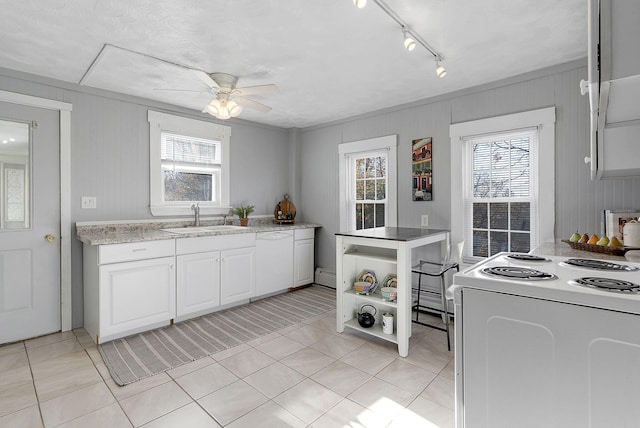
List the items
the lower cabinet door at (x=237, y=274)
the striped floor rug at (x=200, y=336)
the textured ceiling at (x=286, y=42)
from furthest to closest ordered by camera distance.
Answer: the lower cabinet door at (x=237, y=274)
the striped floor rug at (x=200, y=336)
the textured ceiling at (x=286, y=42)

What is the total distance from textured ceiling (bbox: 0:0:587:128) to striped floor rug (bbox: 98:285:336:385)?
2354mm

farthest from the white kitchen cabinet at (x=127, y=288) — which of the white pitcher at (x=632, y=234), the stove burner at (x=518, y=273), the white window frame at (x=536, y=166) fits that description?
the white pitcher at (x=632, y=234)

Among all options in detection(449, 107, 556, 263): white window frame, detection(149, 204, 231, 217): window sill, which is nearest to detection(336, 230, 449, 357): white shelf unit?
detection(449, 107, 556, 263): white window frame

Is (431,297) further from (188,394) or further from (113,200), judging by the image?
(113,200)

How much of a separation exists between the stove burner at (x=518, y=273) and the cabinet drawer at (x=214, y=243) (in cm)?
274

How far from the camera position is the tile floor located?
5.86ft

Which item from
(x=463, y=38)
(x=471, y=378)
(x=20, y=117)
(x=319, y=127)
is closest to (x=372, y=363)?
(x=471, y=378)

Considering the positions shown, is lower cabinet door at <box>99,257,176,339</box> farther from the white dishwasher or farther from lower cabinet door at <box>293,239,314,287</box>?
lower cabinet door at <box>293,239,314,287</box>

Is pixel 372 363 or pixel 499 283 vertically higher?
pixel 499 283

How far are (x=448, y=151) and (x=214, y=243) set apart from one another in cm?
272

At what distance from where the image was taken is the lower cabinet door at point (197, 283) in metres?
3.14

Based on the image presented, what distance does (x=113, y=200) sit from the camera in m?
3.28

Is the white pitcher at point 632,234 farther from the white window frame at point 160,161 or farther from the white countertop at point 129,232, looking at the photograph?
the white window frame at point 160,161

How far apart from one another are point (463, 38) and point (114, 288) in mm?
3412
